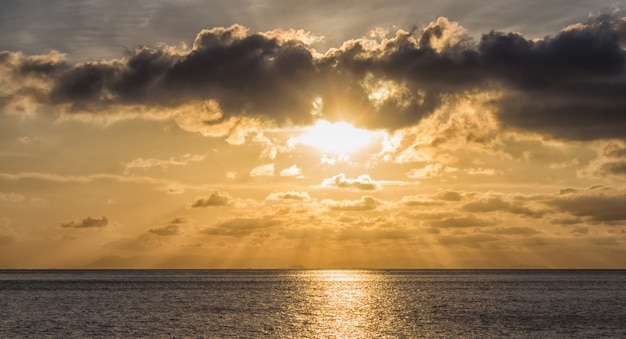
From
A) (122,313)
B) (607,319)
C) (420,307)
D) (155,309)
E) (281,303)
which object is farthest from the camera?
(281,303)

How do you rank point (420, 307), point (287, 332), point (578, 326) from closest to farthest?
point (287, 332) → point (578, 326) → point (420, 307)

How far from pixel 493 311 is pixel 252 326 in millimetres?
48507

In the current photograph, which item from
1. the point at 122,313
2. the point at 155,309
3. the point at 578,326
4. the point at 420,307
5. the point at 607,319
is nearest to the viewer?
the point at 578,326

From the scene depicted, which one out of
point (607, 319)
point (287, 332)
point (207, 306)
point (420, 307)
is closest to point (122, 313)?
point (207, 306)

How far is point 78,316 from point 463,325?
59.9m

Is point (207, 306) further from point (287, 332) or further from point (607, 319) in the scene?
point (607, 319)

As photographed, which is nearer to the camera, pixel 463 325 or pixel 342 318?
pixel 463 325

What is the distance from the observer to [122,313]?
122 m

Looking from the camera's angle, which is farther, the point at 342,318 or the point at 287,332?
the point at 342,318

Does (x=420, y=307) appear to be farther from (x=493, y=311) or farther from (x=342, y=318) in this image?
(x=342, y=318)

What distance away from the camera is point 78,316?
115750 mm

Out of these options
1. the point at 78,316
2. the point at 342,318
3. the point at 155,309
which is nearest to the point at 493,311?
the point at 342,318

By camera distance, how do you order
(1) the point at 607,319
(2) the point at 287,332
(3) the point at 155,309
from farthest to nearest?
(3) the point at 155,309 → (1) the point at 607,319 → (2) the point at 287,332

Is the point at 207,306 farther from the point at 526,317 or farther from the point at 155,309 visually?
the point at 526,317
